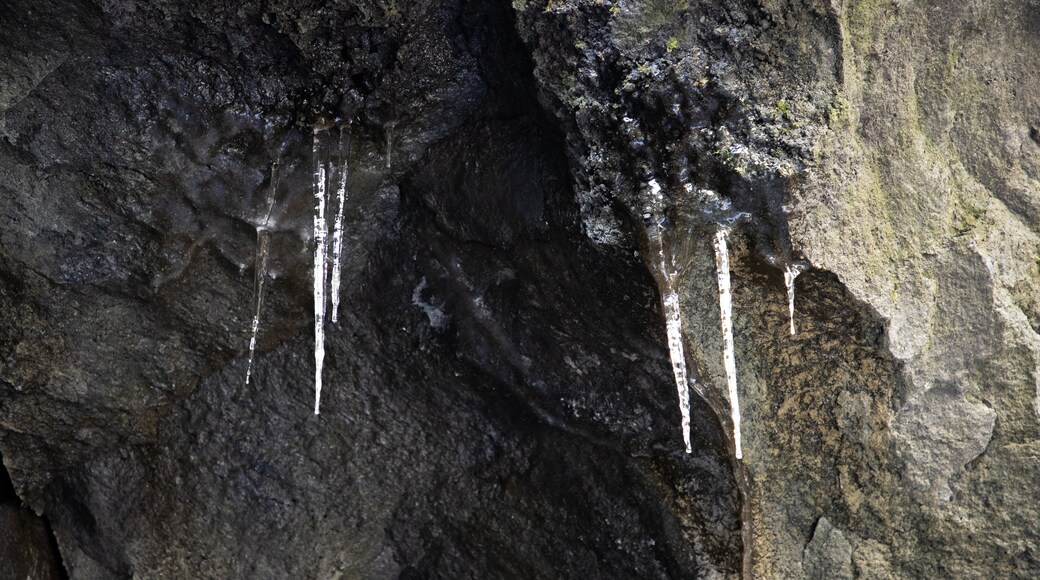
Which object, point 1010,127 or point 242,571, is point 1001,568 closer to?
point 1010,127

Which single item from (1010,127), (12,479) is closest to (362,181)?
(12,479)

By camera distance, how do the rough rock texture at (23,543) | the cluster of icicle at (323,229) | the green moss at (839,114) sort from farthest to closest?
1. the rough rock texture at (23,543)
2. the cluster of icicle at (323,229)
3. the green moss at (839,114)

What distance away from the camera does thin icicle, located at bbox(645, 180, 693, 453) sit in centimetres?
177

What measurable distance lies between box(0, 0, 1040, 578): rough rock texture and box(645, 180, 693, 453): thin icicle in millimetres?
24

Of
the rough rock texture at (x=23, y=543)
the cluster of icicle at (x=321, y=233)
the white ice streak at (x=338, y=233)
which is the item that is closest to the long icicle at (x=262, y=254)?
the cluster of icicle at (x=321, y=233)

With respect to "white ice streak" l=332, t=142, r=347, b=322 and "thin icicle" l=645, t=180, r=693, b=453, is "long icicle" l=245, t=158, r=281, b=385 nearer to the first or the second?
"white ice streak" l=332, t=142, r=347, b=322

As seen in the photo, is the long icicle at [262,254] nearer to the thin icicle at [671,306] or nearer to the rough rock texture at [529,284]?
the rough rock texture at [529,284]

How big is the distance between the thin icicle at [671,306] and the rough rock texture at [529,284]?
0.02 metres

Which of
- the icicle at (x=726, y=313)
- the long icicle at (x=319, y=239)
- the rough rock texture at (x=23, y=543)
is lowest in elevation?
the rough rock texture at (x=23, y=543)

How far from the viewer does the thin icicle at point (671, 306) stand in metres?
1.77

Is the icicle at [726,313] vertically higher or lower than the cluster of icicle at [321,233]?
lower

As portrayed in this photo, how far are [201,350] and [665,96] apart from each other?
51.6 inches

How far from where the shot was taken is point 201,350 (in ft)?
7.75

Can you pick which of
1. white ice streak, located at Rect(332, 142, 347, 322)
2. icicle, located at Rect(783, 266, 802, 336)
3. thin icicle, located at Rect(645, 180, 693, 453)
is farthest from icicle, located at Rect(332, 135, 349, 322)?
icicle, located at Rect(783, 266, 802, 336)
